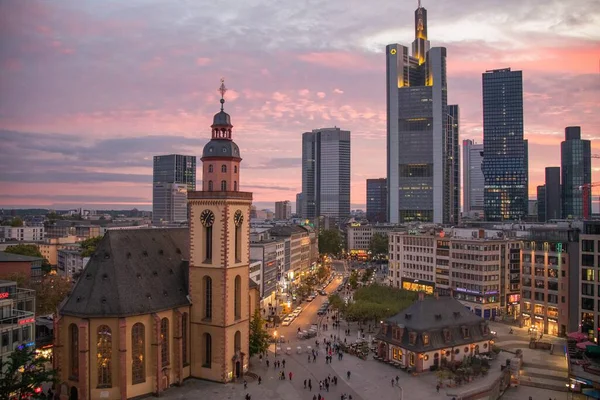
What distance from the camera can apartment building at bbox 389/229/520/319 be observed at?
360 ft

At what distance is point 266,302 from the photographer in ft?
390

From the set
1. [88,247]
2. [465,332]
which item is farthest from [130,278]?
[88,247]

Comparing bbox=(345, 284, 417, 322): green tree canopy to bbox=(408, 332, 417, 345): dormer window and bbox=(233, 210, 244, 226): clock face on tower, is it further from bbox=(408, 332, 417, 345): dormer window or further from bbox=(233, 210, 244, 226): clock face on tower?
bbox=(233, 210, 244, 226): clock face on tower

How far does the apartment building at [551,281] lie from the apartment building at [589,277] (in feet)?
14.7

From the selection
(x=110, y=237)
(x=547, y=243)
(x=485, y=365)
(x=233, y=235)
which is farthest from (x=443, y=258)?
(x=110, y=237)

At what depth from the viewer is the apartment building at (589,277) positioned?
3238 inches

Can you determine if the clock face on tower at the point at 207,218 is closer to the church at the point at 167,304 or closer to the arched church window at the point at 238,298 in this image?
the church at the point at 167,304

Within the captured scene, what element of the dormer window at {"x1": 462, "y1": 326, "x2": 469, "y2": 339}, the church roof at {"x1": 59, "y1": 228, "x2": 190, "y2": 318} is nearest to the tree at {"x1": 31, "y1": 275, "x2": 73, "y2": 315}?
the church roof at {"x1": 59, "y1": 228, "x2": 190, "y2": 318}

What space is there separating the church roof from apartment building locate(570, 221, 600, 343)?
210 feet

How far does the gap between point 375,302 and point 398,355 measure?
80.8 feet

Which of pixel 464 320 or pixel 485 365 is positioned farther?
pixel 464 320

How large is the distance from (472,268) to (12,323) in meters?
89.8

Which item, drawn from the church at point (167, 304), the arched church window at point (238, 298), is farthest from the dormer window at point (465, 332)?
the arched church window at point (238, 298)

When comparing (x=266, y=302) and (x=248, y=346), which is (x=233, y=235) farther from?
(x=266, y=302)
